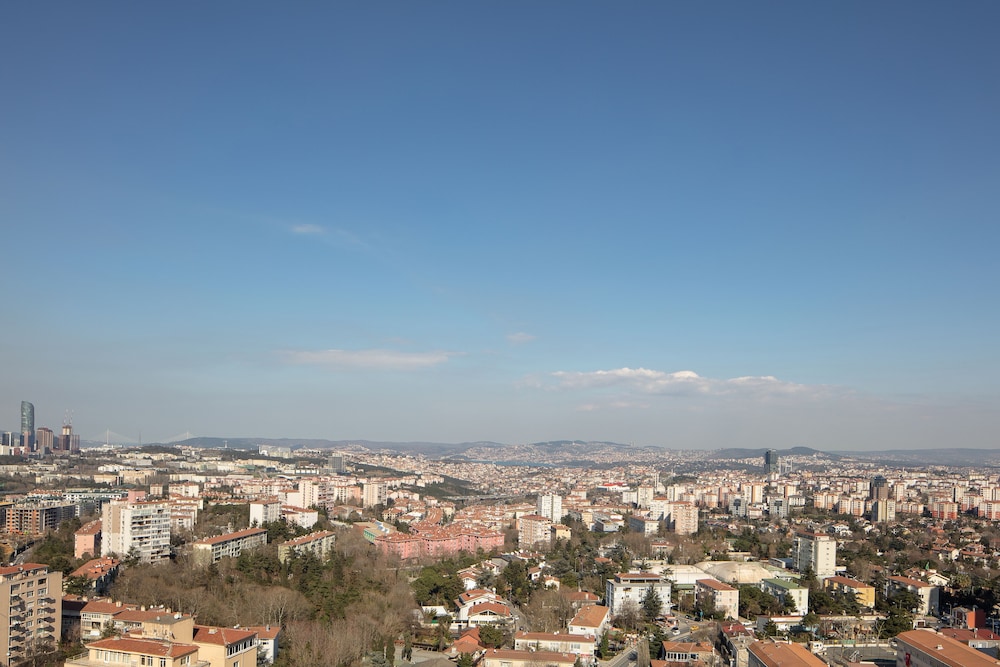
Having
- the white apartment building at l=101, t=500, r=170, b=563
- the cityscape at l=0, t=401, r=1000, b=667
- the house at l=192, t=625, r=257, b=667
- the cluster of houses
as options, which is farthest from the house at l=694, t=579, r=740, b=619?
the white apartment building at l=101, t=500, r=170, b=563

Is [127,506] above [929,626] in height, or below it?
above

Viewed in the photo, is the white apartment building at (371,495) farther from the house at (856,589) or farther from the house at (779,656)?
the house at (779,656)

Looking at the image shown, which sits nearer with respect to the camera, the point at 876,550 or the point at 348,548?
the point at 348,548

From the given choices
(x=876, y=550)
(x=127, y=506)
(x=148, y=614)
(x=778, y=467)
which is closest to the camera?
(x=148, y=614)

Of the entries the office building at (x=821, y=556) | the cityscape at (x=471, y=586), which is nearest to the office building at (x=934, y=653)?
the cityscape at (x=471, y=586)

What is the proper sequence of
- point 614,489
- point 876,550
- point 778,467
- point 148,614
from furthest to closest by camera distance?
point 778,467 → point 614,489 → point 876,550 → point 148,614

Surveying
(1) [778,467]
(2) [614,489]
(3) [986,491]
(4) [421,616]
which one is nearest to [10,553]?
(4) [421,616]

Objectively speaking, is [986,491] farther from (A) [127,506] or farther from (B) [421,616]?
(A) [127,506]

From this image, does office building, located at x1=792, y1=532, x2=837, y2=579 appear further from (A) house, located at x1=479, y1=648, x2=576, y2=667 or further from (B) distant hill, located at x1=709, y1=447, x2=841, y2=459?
(B) distant hill, located at x1=709, y1=447, x2=841, y2=459
